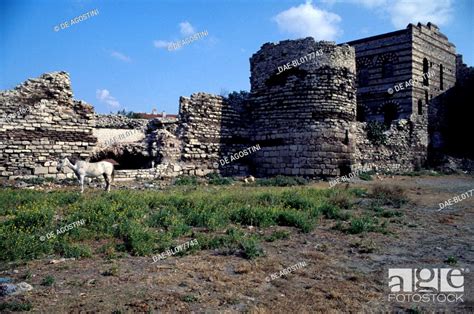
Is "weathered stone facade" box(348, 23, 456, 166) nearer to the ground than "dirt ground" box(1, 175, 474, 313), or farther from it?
farther from it

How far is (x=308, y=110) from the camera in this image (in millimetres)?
16047

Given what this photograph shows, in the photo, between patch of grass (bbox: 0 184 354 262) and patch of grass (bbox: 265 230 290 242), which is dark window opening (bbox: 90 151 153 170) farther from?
patch of grass (bbox: 265 230 290 242)

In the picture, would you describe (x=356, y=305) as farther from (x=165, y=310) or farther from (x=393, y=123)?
(x=393, y=123)

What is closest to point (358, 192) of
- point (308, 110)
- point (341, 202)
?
point (341, 202)

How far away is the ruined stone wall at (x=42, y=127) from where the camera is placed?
43.4ft

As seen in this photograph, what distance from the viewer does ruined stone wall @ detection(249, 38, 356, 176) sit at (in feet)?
52.1

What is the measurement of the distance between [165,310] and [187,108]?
1316 centimetres

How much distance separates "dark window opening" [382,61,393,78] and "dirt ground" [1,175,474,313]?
2055 centimetres

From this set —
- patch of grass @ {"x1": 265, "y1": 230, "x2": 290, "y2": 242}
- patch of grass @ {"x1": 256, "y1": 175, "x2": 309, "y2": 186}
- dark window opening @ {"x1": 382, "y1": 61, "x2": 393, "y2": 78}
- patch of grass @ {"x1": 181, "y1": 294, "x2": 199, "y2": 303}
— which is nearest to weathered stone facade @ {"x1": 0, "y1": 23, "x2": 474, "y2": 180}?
patch of grass @ {"x1": 256, "y1": 175, "x2": 309, "y2": 186}

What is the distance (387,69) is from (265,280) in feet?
79.1

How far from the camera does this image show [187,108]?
16516 mm

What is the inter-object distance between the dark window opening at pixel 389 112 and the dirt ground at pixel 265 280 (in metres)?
19.7

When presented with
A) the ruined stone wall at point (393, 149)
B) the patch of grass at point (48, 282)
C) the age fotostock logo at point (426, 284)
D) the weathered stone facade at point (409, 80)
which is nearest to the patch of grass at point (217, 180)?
the ruined stone wall at point (393, 149)

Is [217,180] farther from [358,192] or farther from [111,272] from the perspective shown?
[111,272]
